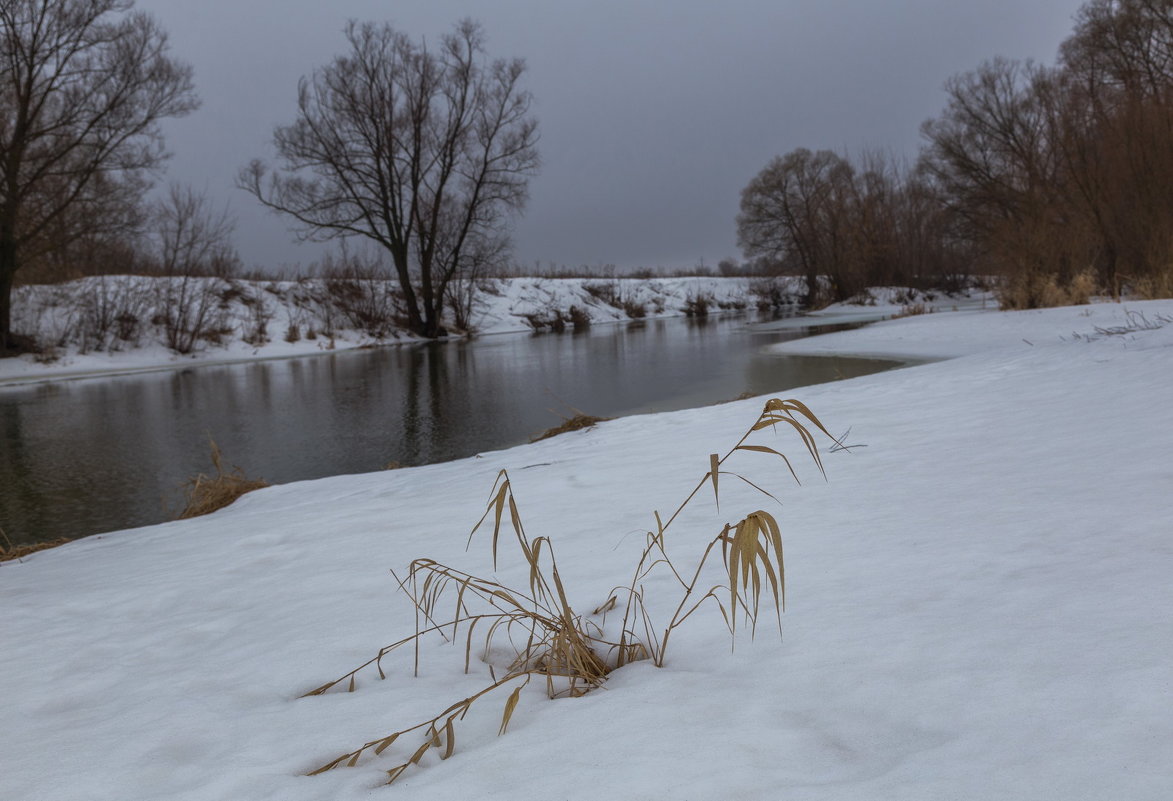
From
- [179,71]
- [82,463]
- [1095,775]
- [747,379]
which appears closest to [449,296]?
[179,71]

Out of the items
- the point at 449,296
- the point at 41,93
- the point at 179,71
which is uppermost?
the point at 179,71

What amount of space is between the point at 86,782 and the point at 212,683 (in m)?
0.37

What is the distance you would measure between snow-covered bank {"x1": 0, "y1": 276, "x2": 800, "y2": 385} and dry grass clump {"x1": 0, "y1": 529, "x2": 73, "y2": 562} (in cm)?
1185

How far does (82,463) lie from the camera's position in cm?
504

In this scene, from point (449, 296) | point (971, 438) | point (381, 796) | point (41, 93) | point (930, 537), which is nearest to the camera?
point (381, 796)

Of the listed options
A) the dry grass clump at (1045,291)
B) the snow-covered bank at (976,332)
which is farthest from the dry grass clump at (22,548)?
the dry grass clump at (1045,291)

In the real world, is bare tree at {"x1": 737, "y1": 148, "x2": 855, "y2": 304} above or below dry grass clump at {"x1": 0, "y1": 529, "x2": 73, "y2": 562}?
above

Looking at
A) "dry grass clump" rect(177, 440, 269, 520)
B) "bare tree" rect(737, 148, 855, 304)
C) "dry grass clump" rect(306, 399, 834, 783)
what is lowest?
"dry grass clump" rect(177, 440, 269, 520)

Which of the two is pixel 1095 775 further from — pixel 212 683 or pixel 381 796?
pixel 212 683

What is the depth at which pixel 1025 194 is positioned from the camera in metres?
18.9

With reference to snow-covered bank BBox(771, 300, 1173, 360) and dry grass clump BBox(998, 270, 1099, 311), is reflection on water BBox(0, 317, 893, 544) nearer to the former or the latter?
snow-covered bank BBox(771, 300, 1173, 360)

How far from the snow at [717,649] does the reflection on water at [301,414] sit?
5.54 feet

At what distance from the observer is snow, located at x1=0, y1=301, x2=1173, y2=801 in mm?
888

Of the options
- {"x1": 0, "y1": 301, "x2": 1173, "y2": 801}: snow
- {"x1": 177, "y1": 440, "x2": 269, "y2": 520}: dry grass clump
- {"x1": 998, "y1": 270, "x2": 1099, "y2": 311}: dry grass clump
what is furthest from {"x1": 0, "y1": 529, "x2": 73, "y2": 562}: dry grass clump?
{"x1": 998, "y1": 270, "x2": 1099, "y2": 311}: dry grass clump
